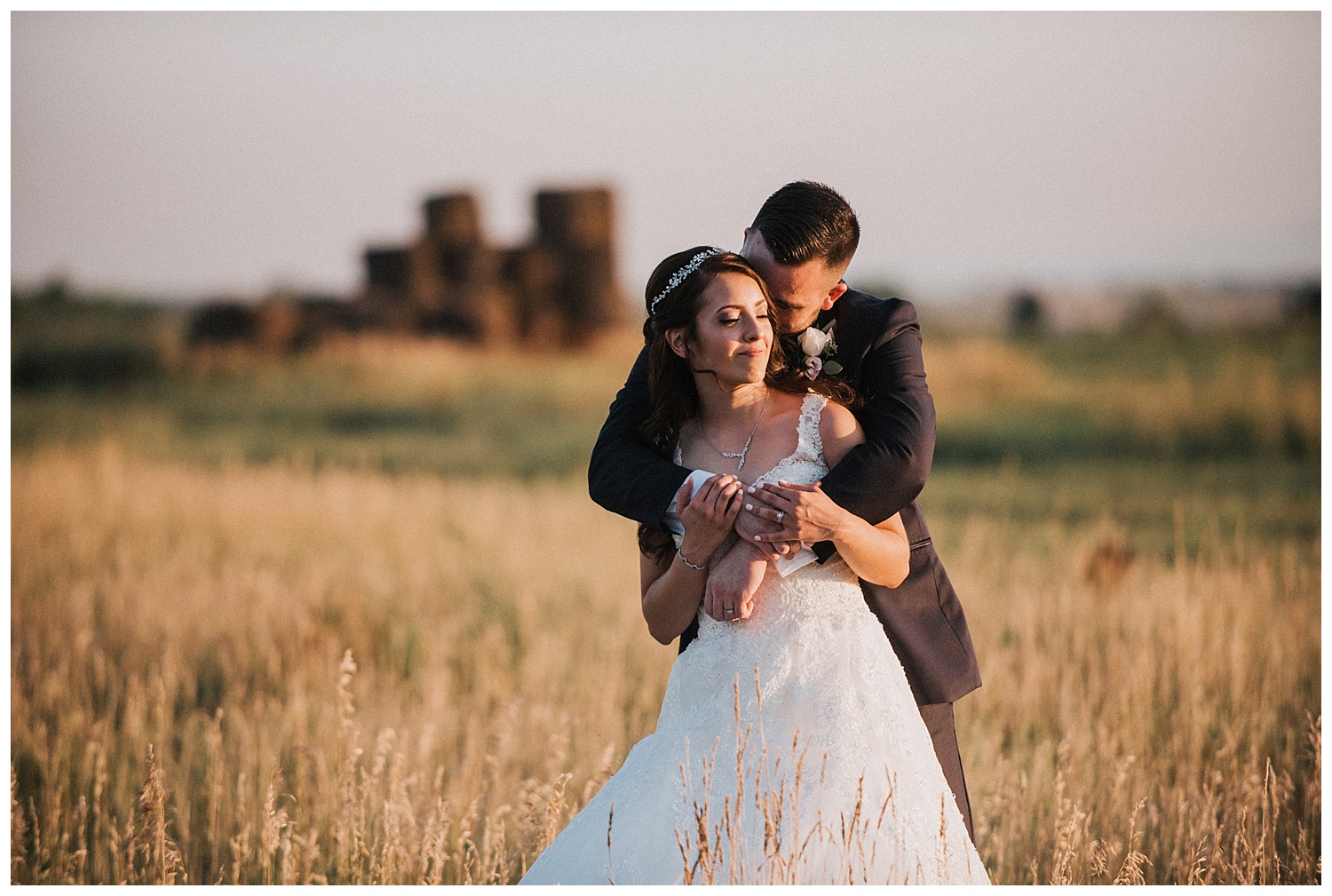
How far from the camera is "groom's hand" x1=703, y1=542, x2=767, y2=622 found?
2.95 meters

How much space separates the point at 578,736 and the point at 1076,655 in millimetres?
2320

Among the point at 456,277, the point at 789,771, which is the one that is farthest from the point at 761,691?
the point at 456,277

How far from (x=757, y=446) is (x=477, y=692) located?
2.91m

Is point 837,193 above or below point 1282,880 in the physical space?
above

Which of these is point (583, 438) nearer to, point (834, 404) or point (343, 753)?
point (343, 753)

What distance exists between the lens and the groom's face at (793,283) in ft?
10.2

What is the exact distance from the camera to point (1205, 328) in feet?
72.9

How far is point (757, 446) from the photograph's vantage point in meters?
3.11

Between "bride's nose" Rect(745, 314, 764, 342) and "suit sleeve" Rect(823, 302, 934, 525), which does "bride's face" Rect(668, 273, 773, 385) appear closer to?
"bride's nose" Rect(745, 314, 764, 342)

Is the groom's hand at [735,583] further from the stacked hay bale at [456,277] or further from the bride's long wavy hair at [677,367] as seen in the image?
the stacked hay bale at [456,277]

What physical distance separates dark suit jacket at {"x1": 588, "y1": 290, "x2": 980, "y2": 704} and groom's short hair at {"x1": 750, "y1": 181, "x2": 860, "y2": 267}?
0.21 metres

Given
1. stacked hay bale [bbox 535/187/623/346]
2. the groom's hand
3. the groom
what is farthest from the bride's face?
stacked hay bale [bbox 535/187/623/346]

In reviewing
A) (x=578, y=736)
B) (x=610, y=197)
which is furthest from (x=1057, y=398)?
(x=578, y=736)

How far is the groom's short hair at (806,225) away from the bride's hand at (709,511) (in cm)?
60
